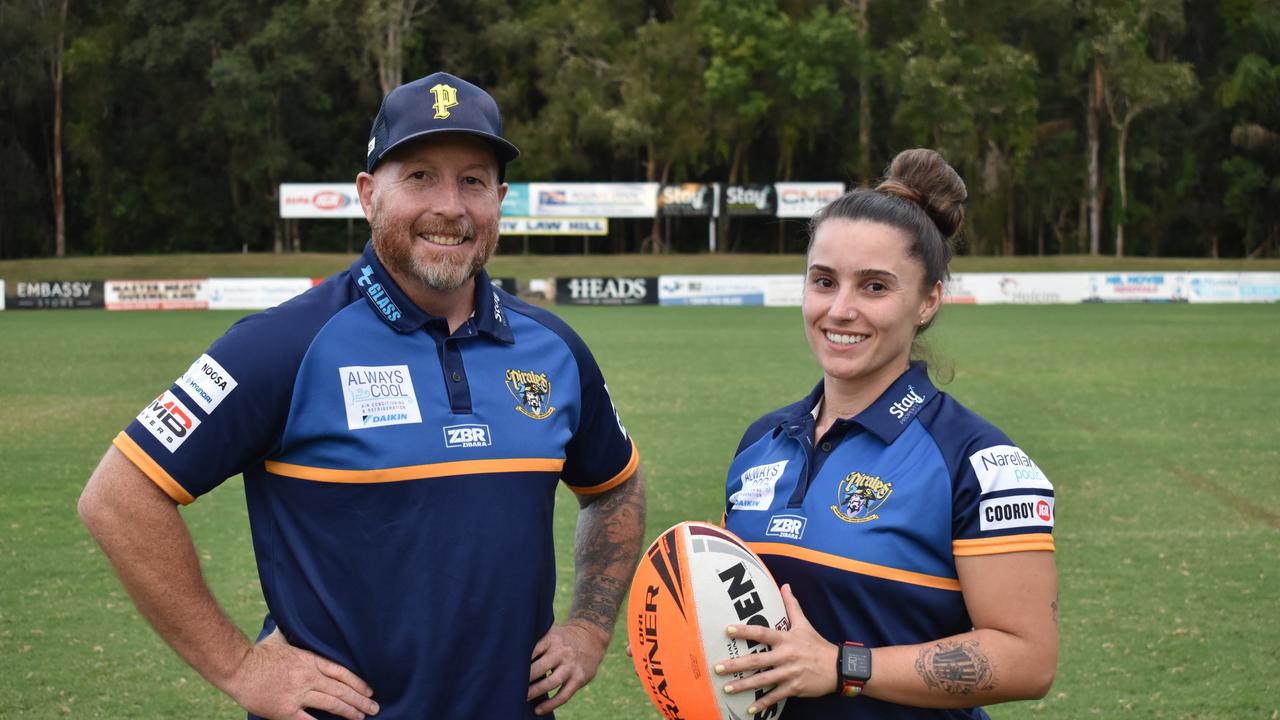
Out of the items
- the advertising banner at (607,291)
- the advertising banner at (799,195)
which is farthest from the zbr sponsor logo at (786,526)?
the advertising banner at (799,195)

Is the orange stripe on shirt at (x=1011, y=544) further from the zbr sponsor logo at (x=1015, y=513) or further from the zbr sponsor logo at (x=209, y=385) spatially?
the zbr sponsor logo at (x=209, y=385)

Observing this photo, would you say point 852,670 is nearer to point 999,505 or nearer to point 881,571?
point 881,571

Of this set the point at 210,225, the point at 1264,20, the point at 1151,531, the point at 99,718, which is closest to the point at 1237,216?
the point at 1264,20

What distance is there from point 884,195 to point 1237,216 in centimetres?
5990

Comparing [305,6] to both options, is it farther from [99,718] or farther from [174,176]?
[99,718]

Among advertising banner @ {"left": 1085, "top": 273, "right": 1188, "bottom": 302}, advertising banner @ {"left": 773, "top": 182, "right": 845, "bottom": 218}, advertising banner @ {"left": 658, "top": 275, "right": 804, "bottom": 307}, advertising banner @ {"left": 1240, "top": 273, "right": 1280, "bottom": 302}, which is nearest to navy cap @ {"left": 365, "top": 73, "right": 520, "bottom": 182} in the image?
advertising banner @ {"left": 658, "top": 275, "right": 804, "bottom": 307}

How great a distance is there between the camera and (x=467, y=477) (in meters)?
2.87

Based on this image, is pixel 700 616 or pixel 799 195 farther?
pixel 799 195

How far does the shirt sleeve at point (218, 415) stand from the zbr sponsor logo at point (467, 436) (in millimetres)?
363

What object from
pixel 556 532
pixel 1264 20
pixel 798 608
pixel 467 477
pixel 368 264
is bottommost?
pixel 556 532

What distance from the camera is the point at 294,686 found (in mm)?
2783

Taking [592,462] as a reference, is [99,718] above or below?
below

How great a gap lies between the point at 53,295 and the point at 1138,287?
102 ft

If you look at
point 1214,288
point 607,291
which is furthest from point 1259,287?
point 607,291
